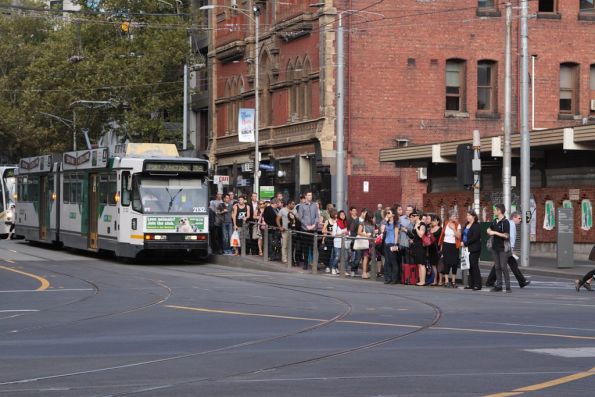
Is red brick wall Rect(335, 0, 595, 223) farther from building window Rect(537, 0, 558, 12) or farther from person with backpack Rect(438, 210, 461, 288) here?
person with backpack Rect(438, 210, 461, 288)

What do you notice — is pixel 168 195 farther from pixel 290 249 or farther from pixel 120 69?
pixel 120 69

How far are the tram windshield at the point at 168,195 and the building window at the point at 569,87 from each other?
23377 millimetres

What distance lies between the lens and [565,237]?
32625 mm

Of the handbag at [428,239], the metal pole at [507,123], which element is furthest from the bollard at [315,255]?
the metal pole at [507,123]

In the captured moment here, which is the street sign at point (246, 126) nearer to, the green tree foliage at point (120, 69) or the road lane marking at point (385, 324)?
the green tree foliage at point (120, 69)

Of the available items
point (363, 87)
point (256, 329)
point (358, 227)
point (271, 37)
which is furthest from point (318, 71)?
point (256, 329)

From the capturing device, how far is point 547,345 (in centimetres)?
1516

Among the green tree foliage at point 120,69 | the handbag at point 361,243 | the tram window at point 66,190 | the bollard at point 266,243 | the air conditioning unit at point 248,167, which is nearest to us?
the handbag at point 361,243

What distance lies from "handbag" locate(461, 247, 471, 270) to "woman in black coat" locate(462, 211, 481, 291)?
0.36ft

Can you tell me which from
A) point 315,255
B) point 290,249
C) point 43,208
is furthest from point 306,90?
point 315,255

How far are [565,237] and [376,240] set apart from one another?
20.2ft

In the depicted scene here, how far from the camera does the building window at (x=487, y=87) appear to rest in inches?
2058

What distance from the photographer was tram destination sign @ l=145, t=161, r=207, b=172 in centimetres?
3388

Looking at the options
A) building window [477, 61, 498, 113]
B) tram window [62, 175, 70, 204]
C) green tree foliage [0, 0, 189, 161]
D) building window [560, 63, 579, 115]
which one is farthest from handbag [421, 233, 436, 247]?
green tree foliage [0, 0, 189, 161]
